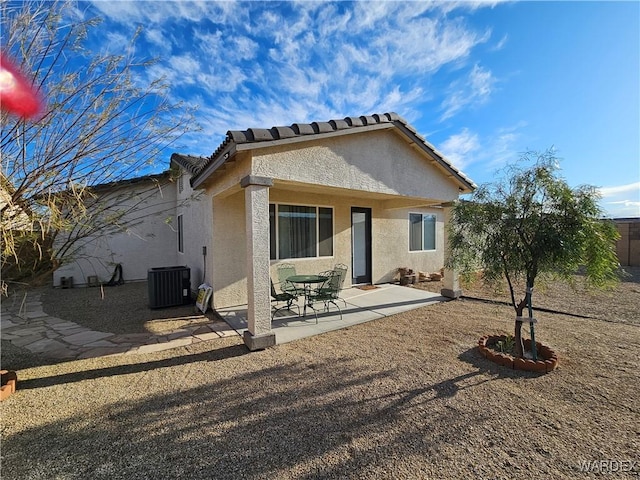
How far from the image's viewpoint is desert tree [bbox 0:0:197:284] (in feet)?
8.36

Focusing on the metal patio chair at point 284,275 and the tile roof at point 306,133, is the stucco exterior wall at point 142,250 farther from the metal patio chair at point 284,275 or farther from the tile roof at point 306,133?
the metal patio chair at point 284,275

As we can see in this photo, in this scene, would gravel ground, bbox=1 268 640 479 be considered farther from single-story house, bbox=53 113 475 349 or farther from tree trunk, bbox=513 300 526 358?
single-story house, bbox=53 113 475 349

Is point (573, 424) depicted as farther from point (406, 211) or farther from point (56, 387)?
point (406, 211)

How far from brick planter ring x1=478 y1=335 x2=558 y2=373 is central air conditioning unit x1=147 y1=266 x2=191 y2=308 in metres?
7.74

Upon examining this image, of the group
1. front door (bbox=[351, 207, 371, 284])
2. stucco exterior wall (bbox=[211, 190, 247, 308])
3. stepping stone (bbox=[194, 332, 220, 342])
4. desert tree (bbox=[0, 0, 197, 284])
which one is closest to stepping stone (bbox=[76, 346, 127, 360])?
stepping stone (bbox=[194, 332, 220, 342])

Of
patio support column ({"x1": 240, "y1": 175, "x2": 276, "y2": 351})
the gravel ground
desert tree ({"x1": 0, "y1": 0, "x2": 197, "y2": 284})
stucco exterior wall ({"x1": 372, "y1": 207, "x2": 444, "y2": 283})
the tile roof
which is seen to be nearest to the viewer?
the gravel ground

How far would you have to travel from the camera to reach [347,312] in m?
7.23

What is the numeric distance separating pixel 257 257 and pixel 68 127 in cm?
291

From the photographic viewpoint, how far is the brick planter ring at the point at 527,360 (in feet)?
13.2

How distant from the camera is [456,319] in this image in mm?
6645

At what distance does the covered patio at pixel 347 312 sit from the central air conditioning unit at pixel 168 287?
1.67m

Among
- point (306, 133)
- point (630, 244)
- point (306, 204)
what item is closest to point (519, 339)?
point (306, 133)

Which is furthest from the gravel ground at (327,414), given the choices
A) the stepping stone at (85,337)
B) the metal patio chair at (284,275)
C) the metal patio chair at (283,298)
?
the metal patio chair at (284,275)

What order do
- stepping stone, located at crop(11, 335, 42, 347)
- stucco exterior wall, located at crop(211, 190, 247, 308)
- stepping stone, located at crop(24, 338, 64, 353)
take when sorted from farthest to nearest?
stucco exterior wall, located at crop(211, 190, 247, 308)
stepping stone, located at crop(11, 335, 42, 347)
stepping stone, located at crop(24, 338, 64, 353)
